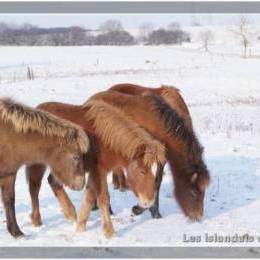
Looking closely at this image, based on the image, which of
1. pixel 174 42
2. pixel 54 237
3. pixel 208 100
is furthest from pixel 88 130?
pixel 174 42

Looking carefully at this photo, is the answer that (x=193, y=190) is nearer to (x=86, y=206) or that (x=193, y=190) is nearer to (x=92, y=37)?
(x=86, y=206)

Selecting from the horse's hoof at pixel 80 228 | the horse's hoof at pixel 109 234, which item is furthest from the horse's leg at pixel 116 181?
the horse's hoof at pixel 109 234

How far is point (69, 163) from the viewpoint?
5.54 metres

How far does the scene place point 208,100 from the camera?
59.7 ft

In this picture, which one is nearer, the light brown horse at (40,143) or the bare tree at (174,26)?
the light brown horse at (40,143)

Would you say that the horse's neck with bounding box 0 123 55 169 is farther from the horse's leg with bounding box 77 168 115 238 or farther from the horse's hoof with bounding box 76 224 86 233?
the horse's hoof with bounding box 76 224 86 233

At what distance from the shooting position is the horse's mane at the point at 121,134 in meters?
5.39

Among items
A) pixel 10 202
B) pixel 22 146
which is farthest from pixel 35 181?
pixel 22 146

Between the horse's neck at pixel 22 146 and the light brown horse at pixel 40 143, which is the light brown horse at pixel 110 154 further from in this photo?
the horse's neck at pixel 22 146

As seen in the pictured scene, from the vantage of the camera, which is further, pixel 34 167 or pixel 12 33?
pixel 12 33

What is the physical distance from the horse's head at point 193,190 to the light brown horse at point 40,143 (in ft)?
4.51

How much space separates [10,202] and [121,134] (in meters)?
1.56

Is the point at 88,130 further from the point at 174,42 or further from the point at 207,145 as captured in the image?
the point at 174,42

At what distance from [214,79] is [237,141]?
14365 mm
